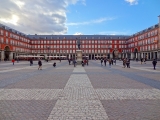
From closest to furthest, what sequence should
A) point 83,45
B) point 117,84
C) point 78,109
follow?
point 78,109, point 117,84, point 83,45

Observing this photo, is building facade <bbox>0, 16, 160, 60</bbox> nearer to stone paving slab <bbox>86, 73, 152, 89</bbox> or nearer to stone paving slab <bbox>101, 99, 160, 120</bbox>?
stone paving slab <bbox>86, 73, 152, 89</bbox>

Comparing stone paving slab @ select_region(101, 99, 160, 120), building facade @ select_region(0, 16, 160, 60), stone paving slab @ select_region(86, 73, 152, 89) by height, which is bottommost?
stone paving slab @ select_region(101, 99, 160, 120)

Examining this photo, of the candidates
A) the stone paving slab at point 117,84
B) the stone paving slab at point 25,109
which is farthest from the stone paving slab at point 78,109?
the stone paving slab at point 117,84

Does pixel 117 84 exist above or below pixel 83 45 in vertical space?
below

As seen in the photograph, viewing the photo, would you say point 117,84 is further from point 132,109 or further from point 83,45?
point 83,45

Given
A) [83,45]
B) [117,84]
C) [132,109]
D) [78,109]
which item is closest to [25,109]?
Answer: [78,109]

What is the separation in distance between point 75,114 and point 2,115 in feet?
7.19

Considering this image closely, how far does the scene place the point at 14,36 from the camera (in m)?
79.9

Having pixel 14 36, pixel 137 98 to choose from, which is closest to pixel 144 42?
pixel 14 36

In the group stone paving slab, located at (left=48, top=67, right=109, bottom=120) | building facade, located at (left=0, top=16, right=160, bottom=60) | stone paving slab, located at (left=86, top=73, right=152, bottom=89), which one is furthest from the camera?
building facade, located at (left=0, top=16, right=160, bottom=60)

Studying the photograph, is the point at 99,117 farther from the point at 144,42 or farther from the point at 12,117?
the point at 144,42

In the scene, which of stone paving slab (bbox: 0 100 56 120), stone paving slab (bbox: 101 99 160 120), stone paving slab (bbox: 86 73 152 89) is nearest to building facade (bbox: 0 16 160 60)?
stone paving slab (bbox: 86 73 152 89)

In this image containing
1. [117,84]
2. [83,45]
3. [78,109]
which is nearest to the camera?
[78,109]

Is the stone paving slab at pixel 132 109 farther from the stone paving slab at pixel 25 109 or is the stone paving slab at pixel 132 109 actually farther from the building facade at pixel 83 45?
the building facade at pixel 83 45
